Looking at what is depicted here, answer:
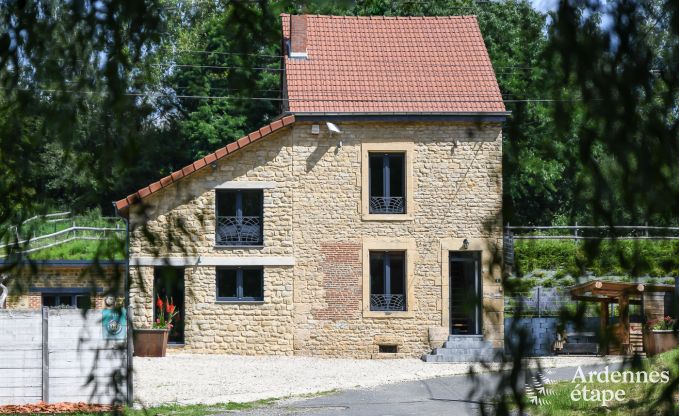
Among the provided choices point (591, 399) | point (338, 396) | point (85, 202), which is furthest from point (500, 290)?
point (338, 396)

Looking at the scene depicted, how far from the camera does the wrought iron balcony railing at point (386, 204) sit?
910 inches

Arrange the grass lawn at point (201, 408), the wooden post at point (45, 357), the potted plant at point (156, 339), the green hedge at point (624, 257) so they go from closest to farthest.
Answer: the green hedge at point (624, 257), the wooden post at point (45, 357), the grass lawn at point (201, 408), the potted plant at point (156, 339)

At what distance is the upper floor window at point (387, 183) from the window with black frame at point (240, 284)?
10.2 ft

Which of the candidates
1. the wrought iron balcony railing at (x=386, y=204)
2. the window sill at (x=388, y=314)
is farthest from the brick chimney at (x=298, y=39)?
the window sill at (x=388, y=314)

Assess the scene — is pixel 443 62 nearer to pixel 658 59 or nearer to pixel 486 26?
pixel 486 26

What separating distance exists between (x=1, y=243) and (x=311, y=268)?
20.3 metres

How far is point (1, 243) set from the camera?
245 cm

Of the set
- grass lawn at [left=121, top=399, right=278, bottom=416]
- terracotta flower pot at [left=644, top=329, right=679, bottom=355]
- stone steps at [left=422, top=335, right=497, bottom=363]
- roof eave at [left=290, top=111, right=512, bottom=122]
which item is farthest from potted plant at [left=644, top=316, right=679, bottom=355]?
roof eave at [left=290, top=111, right=512, bottom=122]

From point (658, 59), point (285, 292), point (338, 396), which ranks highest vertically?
point (658, 59)

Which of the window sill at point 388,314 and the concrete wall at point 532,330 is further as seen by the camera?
the window sill at point 388,314

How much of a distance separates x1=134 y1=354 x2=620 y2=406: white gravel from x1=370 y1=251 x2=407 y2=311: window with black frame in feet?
4.35

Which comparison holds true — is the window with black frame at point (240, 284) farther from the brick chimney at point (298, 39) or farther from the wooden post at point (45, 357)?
the wooden post at point (45, 357)

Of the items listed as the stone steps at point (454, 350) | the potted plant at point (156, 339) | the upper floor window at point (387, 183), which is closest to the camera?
the potted plant at point (156, 339)

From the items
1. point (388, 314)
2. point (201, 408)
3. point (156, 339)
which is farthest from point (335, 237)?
point (201, 408)
